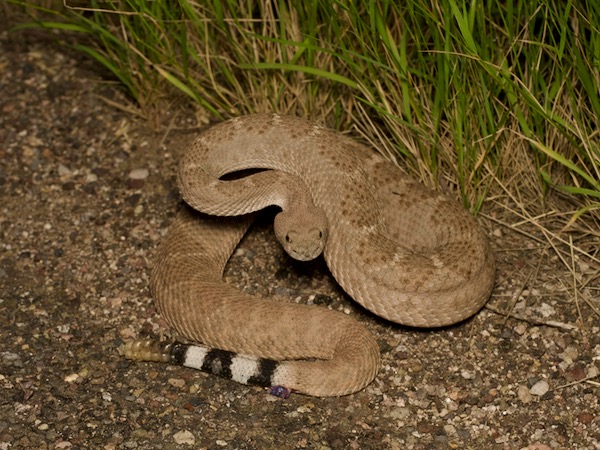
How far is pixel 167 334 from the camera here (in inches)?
207

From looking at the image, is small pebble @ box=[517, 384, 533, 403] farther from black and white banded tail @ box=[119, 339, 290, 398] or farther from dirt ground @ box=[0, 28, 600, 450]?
black and white banded tail @ box=[119, 339, 290, 398]

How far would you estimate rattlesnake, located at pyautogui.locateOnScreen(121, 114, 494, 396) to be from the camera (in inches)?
194

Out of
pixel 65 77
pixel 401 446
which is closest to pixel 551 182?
pixel 401 446

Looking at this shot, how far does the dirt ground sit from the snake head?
1.40 ft

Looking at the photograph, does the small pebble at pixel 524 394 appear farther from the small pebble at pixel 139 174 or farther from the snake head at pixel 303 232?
the small pebble at pixel 139 174

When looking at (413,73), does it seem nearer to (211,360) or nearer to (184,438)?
(211,360)

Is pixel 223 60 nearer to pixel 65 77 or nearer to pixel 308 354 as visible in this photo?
pixel 65 77

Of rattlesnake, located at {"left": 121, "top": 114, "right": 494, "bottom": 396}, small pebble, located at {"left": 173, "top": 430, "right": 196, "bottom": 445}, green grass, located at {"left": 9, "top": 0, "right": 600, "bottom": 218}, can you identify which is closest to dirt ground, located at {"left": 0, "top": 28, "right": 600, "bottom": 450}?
small pebble, located at {"left": 173, "top": 430, "right": 196, "bottom": 445}

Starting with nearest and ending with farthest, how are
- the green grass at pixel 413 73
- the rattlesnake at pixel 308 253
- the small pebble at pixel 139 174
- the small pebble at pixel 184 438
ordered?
the small pebble at pixel 184 438, the rattlesnake at pixel 308 253, the green grass at pixel 413 73, the small pebble at pixel 139 174

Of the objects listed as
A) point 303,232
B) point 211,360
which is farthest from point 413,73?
point 211,360

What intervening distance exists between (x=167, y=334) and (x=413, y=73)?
6.57ft

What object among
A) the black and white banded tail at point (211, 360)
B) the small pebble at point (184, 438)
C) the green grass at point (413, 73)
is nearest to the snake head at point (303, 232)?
the black and white banded tail at point (211, 360)

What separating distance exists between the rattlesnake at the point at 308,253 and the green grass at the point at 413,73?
348mm

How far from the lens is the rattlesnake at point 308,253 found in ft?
16.2
